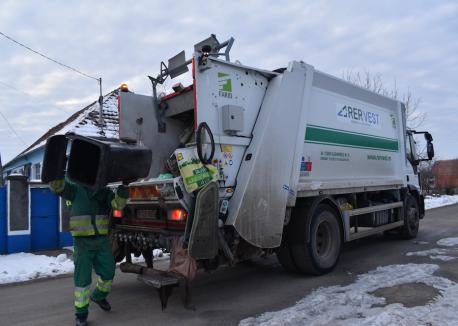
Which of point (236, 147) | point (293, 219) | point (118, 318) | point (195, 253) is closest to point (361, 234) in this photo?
point (293, 219)

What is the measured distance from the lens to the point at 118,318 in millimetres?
4605

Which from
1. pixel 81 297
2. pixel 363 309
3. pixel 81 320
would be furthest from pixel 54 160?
pixel 363 309

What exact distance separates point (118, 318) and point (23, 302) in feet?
5.39

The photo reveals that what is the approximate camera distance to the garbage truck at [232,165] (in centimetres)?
458

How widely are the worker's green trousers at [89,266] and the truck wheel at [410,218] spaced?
6.63 meters

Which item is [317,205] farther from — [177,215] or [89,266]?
[89,266]

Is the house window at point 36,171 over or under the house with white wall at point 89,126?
under

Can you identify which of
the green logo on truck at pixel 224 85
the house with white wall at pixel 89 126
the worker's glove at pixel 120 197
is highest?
the house with white wall at pixel 89 126

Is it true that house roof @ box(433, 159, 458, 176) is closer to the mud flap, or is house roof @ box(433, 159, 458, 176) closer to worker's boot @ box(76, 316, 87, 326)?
the mud flap

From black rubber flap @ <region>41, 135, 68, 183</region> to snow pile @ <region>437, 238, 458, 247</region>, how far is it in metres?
7.21

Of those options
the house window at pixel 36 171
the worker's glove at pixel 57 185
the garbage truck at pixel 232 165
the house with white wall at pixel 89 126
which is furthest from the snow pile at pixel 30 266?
the house window at pixel 36 171

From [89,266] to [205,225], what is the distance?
1240 mm

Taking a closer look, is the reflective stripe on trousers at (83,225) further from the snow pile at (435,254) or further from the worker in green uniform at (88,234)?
the snow pile at (435,254)

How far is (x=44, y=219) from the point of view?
30.6 ft
